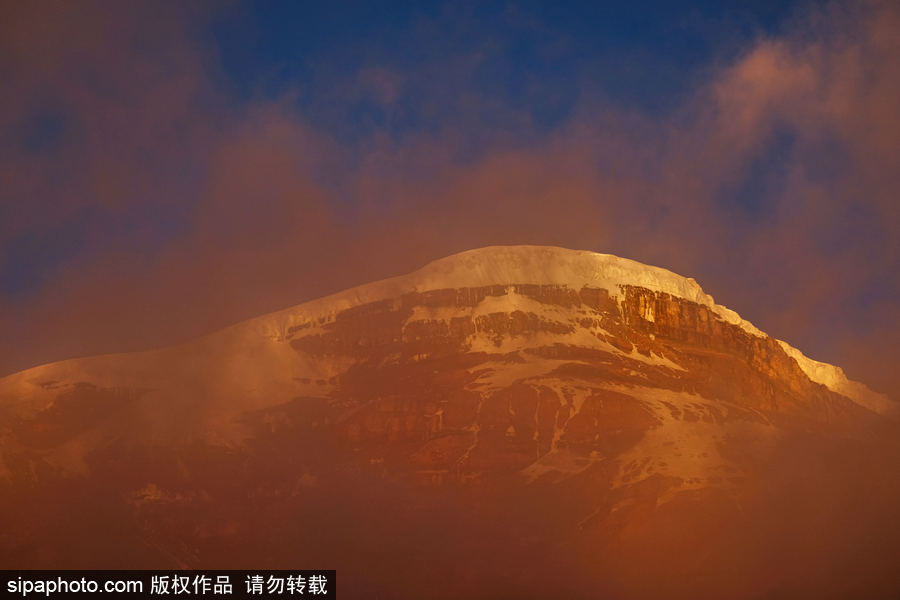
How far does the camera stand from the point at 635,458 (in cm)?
11381

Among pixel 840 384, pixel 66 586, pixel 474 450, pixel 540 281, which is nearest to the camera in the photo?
pixel 66 586

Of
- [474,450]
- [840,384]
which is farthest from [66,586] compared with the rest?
[840,384]

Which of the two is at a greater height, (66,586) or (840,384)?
(840,384)

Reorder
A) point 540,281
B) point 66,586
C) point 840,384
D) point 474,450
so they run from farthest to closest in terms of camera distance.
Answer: point 840,384 → point 540,281 → point 474,450 → point 66,586

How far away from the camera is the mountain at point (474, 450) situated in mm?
95438

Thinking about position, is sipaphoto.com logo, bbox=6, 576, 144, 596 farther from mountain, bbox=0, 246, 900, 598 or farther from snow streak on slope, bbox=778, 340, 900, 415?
snow streak on slope, bbox=778, 340, 900, 415

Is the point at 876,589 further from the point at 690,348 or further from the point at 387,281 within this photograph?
the point at 387,281

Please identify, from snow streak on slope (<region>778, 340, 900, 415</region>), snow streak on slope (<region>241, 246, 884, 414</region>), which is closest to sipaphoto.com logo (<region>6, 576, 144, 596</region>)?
snow streak on slope (<region>241, 246, 884, 414</region>)

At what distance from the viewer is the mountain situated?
313ft

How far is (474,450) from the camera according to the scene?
367 ft

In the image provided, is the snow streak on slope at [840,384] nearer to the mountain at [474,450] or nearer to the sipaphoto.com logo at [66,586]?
the mountain at [474,450]

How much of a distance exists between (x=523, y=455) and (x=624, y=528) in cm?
1573

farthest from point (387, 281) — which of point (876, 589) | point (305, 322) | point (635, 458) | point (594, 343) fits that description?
point (876, 589)

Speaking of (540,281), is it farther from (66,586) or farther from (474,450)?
(66,586)
